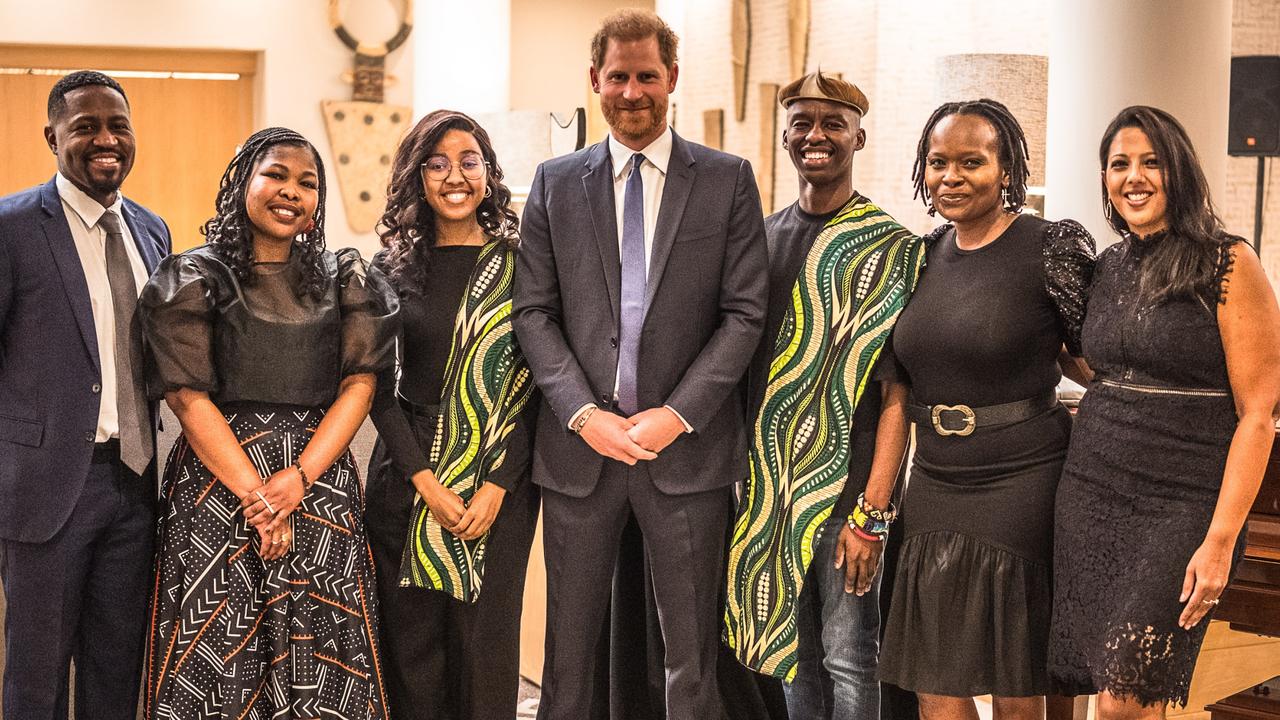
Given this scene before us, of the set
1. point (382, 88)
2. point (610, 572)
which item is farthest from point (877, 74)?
point (610, 572)

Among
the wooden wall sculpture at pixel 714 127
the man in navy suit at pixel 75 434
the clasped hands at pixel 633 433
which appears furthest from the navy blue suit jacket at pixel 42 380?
the wooden wall sculpture at pixel 714 127

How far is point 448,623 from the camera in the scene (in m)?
2.92

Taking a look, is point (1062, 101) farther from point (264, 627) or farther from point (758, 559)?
point (264, 627)

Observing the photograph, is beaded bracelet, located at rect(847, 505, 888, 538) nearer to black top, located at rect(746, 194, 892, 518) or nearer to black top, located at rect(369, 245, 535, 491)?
black top, located at rect(746, 194, 892, 518)

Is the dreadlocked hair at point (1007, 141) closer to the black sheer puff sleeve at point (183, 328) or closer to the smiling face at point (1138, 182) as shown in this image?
the smiling face at point (1138, 182)

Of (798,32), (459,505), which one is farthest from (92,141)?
(798,32)

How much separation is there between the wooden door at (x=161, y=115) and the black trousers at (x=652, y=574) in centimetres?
508

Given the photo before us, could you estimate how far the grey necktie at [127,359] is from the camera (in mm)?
2723

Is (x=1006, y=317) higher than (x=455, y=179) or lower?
lower

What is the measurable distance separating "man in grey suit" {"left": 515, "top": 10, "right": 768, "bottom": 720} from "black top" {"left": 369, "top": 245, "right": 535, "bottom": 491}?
0.12 m

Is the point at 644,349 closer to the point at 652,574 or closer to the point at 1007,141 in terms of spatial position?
the point at 652,574

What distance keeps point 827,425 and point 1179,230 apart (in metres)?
0.80

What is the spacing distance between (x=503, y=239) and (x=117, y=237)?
2.73 feet

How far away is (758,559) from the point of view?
9.17 ft
